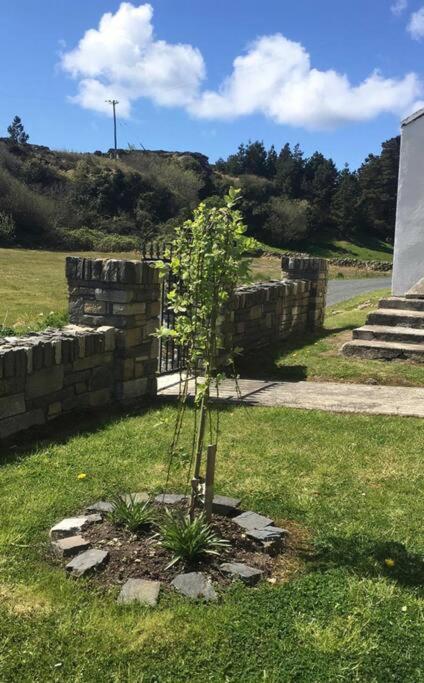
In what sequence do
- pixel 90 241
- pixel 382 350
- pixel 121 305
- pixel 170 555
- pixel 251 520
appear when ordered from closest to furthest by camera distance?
pixel 170 555
pixel 251 520
pixel 121 305
pixel 382 350
pixel 90 241

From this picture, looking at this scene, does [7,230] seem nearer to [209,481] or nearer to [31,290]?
[31,290]

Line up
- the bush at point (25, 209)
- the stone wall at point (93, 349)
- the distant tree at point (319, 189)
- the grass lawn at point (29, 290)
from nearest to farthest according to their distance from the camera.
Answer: the stone wall at point (93, 349)
the grass lawn at point (29, 290)
the bush at point (25, 209)
the distant tree at point (319, 189)

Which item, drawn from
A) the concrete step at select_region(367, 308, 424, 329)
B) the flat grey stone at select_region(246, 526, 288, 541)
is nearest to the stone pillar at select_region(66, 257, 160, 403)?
the flat grey stone at select_region(246, 526, 288, 541)

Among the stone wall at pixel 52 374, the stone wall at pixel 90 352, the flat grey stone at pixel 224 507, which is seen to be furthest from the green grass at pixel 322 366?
the flat grey stone at pixel 224 507

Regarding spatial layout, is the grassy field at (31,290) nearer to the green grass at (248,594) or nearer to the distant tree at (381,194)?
the green grass at (248,594)

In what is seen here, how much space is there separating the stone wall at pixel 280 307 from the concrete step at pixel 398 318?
172cm

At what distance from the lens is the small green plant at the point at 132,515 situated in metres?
3.58

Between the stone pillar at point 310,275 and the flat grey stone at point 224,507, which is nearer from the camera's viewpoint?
the flat grey stone at point 224,507

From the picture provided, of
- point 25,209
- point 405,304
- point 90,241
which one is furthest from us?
point 25,209

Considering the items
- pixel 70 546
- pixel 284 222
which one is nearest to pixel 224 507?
pixel 70 546

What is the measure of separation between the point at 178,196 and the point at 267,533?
55.6 m

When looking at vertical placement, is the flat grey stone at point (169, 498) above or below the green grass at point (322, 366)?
below

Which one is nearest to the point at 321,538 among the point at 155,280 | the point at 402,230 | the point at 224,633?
the point at 224,633

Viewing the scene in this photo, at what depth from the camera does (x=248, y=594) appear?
306cm
